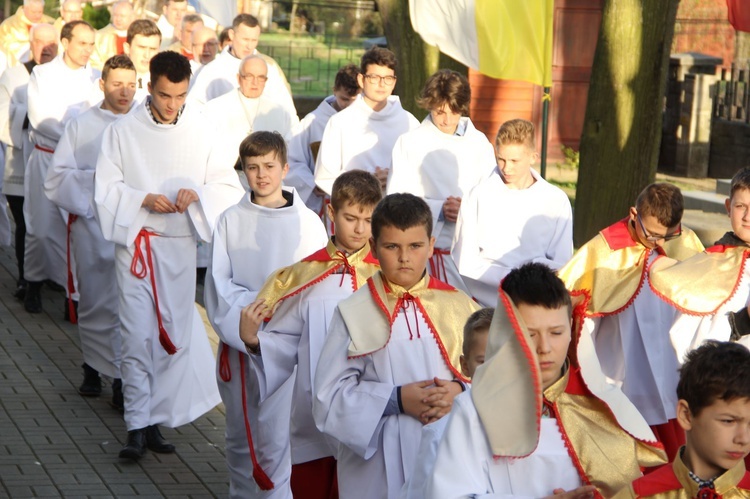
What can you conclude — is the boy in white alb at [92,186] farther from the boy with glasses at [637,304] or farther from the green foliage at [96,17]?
the green foliage at [96,17]

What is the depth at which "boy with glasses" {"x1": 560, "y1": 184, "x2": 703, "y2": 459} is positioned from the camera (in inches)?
273

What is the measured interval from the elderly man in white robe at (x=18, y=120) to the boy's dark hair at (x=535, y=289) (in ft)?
29.1

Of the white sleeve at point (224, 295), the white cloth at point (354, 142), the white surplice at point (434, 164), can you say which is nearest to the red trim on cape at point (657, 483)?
the white sleeve at point (224, 295)

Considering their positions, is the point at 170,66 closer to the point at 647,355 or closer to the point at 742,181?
the point at 647,355

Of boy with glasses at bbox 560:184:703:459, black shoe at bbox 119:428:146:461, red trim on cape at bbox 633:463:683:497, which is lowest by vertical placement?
black shoe at bbox 119:428:146:461

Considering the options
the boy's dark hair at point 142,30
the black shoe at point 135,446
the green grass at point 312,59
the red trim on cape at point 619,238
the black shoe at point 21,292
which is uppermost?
the boy's dark hair at point 142,30

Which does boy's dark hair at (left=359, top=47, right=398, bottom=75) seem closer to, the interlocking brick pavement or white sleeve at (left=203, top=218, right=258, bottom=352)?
the interlocking brick pavement

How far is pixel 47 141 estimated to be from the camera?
1127 cm

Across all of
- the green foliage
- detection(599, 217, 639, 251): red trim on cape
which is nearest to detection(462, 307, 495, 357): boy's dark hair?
detection(599, 217, 639, 251): red trim on cape

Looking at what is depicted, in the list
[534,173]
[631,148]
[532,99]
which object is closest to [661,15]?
[631,148]

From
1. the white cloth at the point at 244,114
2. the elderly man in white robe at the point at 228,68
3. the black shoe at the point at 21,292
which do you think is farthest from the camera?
the elderly man in white robe at the point at 228,68

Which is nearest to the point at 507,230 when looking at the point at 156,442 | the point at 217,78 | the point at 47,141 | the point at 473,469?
the point at 156,442

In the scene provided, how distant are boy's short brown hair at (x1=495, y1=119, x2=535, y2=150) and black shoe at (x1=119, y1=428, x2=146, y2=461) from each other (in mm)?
2618

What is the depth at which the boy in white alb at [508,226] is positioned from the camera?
7.45 m
